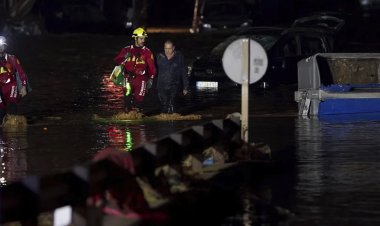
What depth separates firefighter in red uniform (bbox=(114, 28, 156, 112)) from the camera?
71.6ft

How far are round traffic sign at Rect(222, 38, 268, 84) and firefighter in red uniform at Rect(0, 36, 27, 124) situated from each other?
6.98 meters

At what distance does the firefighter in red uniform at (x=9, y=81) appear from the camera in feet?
68.4

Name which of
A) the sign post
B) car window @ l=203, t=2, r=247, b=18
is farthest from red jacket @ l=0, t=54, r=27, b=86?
car window @ l=203, t=2, r=247, b=18

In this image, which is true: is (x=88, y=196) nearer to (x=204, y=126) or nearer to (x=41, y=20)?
(x=204, y=126)

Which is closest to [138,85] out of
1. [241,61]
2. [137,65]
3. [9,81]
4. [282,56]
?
[137,65]

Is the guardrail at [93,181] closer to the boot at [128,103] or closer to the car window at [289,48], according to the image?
the boot at [128,103]

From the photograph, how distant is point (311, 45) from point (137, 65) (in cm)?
906

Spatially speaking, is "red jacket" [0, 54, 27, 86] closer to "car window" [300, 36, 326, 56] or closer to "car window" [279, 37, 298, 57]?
"car window" [279, 37, 298, 57]

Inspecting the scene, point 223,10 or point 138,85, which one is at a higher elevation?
point 223,10

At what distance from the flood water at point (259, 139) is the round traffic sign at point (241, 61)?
125cm

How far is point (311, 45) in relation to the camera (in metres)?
29.9

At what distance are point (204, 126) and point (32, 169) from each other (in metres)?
2.58

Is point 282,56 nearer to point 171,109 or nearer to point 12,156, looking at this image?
point 171,109

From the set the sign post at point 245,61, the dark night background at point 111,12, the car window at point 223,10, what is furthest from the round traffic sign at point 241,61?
the car window at point 223,10
